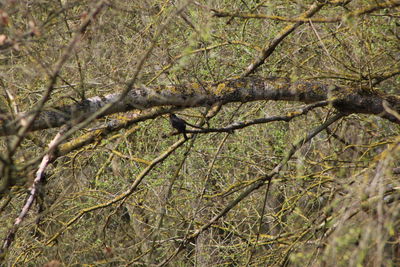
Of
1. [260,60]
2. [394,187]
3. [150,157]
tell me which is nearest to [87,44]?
[260,60]

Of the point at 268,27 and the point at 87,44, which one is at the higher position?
the point at 268,27

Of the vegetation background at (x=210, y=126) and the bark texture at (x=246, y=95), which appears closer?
the bark texture at (x=246, y=95)

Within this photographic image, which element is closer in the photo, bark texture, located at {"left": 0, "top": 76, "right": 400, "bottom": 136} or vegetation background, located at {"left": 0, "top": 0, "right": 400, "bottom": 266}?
bark texture, located at {"left": 0, "top": 76, "right": 400, "bottom": 136}

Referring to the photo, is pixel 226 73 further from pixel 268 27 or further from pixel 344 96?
pixel 344 96

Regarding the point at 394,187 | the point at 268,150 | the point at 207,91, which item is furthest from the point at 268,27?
Result: the point at 394,187

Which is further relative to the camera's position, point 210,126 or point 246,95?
point 210,126

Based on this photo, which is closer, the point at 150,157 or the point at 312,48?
the point at 312,48

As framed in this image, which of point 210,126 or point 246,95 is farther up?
point 246,95

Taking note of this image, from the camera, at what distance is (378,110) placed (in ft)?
11.9

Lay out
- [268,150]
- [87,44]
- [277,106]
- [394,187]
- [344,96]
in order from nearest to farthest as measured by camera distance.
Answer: [394,187]
[344,96]
[87,44]
[277,106]
[268,150]

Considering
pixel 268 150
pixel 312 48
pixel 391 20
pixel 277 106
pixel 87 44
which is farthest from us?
pixel 268 150

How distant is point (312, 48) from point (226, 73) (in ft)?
3.66

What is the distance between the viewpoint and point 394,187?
3.27 metres

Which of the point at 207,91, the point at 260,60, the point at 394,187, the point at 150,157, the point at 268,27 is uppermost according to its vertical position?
the point at 268,27
